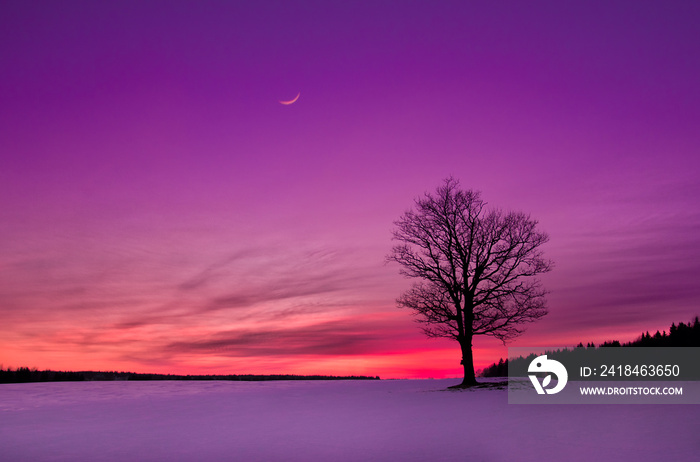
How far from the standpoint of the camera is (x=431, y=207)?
1645 inches

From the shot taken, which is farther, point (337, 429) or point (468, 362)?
point (468, 362)

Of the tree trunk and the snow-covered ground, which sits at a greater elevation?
the tree trunk

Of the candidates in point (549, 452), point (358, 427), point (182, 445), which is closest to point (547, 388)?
point (358, 427)

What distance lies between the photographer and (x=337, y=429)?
2031cm

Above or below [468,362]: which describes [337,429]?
below

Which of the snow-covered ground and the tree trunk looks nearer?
the snow-covered ground

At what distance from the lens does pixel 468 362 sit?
39.0 meters

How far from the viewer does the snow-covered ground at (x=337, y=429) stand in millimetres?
15368

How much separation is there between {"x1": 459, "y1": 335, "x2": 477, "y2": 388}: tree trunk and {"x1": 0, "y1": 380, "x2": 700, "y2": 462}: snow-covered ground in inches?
238

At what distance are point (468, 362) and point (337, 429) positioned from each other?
20.8 metres

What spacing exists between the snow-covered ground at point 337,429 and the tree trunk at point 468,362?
19.9 feet

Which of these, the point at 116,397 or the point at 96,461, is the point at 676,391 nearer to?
the point at 96,461

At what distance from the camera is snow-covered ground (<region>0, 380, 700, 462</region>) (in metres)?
15.4

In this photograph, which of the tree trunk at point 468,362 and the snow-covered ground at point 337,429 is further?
the tree trunk at point 468,362
